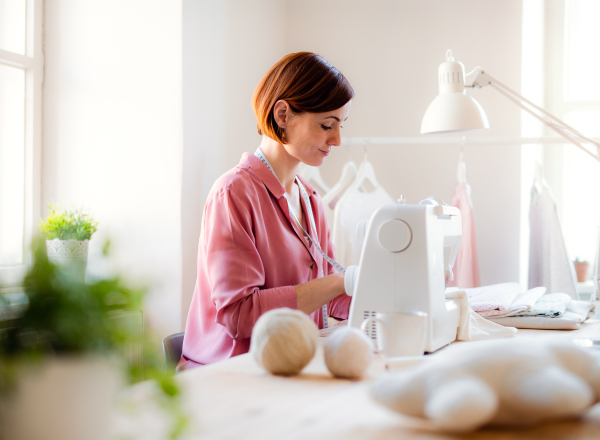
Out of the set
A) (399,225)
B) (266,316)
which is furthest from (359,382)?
(399,225)

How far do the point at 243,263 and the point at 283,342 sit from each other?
0.54 metres

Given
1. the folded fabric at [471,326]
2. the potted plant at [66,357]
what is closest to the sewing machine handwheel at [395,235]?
the folded fabric at [471,326]

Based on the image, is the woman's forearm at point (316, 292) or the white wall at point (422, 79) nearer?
the woman's forearm at point (316, 292)

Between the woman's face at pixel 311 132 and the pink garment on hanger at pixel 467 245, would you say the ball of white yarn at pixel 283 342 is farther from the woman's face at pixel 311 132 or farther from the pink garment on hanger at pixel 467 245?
the pink garment on hanger at pixel 467 245

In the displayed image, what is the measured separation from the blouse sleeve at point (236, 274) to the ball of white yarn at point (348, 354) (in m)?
0.50

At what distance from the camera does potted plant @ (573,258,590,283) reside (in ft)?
8.86

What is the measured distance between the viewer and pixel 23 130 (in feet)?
7.04

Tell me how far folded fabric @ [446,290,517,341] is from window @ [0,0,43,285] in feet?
4.94

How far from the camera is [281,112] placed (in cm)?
154

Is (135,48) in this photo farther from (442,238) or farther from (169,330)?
(442,238)

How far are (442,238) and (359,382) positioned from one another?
0.53m

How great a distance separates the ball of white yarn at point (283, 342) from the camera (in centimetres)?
77

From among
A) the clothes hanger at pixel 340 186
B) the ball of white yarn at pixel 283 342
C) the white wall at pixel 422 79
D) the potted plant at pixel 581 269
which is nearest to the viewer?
the ball of white yarn at pixel 283 342

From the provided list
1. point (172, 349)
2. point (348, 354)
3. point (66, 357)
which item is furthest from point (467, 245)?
point (66, 357)
